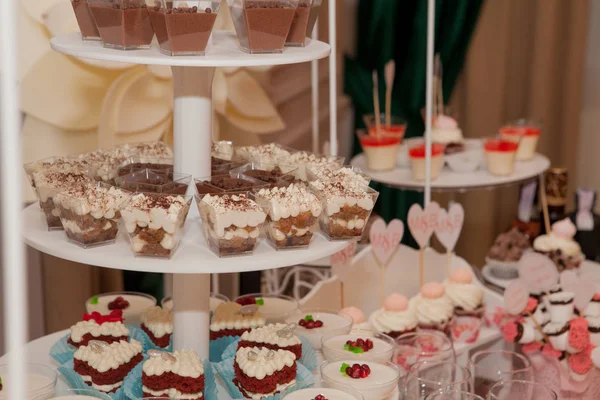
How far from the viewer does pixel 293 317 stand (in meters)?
2.02

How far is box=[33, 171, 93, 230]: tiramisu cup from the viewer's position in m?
1.58

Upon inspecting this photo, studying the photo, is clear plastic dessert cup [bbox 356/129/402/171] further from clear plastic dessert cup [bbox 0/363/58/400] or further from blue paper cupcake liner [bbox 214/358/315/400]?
clear plastic dessert cup [bbox 0/363/58/400]

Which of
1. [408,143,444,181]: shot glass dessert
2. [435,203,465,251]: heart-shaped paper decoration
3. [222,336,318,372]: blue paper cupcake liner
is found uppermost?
[408,143,444,181]: shot glass dessert

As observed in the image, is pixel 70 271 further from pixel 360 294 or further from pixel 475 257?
pixel 475 257

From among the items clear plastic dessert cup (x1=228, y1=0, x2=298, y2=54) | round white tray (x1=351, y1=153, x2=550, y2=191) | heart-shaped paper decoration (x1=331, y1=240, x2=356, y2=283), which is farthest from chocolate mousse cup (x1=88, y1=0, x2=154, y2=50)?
round white tray (x1=351, y1=153, x2=550, y2=191)

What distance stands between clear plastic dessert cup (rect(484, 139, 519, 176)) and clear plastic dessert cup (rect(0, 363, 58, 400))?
1.88 m

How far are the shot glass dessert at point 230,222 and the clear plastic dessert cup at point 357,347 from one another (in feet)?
1.37

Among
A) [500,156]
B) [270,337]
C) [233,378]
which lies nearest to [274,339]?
[270,337]

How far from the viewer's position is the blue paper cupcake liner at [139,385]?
162cm

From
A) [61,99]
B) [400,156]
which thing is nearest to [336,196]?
[61,99]

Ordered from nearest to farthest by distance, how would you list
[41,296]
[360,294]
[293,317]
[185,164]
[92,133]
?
[185,164], [293,317], [92,133], [360,294], [41,296]

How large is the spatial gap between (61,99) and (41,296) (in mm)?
778

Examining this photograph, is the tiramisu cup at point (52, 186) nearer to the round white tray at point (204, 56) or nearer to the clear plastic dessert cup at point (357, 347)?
the round white tray at point (204, 56)

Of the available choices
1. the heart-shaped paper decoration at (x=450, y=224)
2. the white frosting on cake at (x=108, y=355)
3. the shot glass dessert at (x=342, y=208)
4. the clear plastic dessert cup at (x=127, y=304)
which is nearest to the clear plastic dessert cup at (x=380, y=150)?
the heart-shaped paper decoration at (x=450, y=224)
